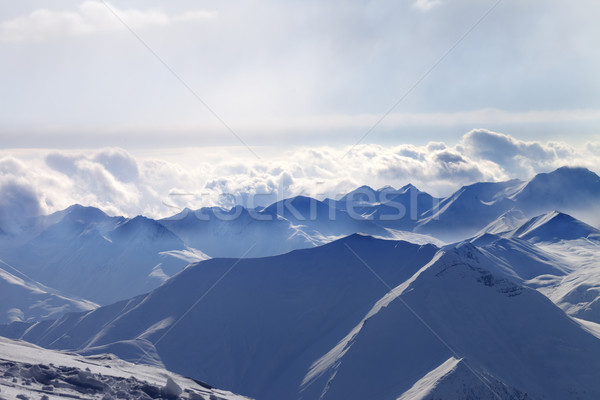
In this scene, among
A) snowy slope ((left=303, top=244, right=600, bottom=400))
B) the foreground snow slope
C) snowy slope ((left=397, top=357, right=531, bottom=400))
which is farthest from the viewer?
snowy slope ((left=303, top=244, right=600, bottom=400))

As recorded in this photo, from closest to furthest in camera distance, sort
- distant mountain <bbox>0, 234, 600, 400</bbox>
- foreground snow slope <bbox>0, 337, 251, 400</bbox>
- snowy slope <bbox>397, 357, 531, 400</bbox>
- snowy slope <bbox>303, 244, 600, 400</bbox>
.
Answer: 1. foreground snow slope <bbox>0, 337, 251, 400</bbox>
2. snowy slope <bbox>397, 357, 531, 400</bbox>
3. distant mountain <bbox>0, 234, 600, 400</bbox>
4. snowy slope <bbox>303, 244, 600, 400</bbox>

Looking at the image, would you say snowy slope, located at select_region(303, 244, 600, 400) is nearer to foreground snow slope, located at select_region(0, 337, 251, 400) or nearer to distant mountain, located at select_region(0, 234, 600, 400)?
distant mountain, located at select_region(0, 234, 600, 400)

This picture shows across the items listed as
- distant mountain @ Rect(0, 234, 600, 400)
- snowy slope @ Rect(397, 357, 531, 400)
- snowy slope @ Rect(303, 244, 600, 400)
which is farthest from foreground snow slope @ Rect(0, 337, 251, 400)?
snowy slope @ Rect(303, 244, 600, 400)

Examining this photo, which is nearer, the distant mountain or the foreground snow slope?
the foreground snow slope

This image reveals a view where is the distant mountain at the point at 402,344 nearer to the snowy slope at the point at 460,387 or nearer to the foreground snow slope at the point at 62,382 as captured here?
the snowy slope at the point at 460,387

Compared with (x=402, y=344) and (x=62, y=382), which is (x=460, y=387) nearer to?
(x=402, y=344)

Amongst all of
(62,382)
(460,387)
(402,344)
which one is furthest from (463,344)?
(62,382)

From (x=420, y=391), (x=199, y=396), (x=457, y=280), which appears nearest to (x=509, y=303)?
(x=457, y=280)

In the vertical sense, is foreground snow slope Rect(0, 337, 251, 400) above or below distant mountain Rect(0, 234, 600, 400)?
above
